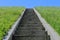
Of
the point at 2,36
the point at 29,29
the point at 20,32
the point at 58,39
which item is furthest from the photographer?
the point at 29,29

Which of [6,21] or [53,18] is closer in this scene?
[6,21]

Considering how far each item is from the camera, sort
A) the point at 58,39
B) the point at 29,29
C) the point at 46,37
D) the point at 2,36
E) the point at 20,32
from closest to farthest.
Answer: the point at 58,39 → the point at 2,36 → the point at 46,37 → the point at 20,32 → the point at 29,29

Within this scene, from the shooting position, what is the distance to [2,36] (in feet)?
23.3

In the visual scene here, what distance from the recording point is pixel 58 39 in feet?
20.9

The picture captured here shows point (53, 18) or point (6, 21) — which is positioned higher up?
point (53, 18)

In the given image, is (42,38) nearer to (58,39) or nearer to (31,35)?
(31,35)

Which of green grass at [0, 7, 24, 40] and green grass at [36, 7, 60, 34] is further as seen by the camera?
green grass at [36, 7, 60, 34]

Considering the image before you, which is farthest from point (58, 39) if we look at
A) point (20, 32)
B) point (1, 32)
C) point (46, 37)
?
point (20, 32)

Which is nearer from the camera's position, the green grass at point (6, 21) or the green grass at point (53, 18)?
the green grass at point (6, 21)

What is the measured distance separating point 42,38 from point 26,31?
120 cm

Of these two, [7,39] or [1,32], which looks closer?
[7,39]

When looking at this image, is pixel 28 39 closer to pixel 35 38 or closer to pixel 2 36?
pixel 35 38

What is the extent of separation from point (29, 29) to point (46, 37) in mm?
1684

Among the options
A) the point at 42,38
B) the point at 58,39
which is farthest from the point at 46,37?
the point at 58,39
